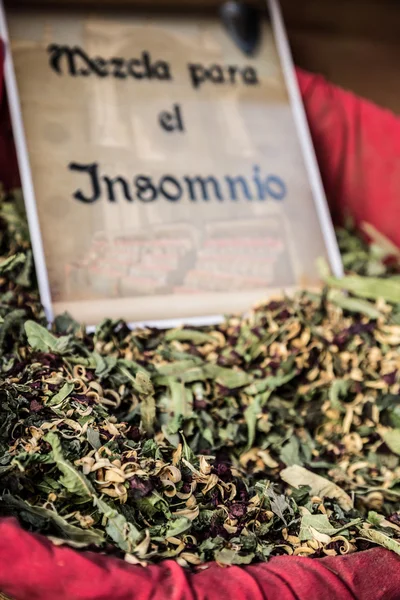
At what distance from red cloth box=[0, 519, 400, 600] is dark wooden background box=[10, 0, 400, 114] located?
1.18 m

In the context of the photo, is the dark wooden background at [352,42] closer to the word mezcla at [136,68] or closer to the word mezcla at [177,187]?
the word mezcla at [136,68]

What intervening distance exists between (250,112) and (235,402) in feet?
1.84

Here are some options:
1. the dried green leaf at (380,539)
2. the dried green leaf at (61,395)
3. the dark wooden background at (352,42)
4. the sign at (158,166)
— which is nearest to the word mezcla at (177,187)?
the sign at (158,166)

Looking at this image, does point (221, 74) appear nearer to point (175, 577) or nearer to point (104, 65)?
point (104, 65)

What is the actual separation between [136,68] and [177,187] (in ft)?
0.77

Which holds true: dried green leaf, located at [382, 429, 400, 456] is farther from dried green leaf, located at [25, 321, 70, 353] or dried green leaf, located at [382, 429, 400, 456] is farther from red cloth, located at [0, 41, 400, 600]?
dried green leaf, located at [25, 321, 70, 353]

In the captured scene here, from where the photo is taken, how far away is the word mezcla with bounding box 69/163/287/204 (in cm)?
108

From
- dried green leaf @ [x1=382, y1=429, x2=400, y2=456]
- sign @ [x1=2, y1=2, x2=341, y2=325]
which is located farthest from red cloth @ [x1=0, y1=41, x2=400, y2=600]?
sign @ [x1=2, y1=2, x2=341, y2=325]

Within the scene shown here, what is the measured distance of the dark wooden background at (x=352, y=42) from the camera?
1.54 metres

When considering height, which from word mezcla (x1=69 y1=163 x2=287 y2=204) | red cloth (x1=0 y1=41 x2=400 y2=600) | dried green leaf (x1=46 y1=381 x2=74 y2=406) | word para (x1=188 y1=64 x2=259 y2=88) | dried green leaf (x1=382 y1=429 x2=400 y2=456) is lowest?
dried green leaf (x1=382 y1=429 x2=400 y2=456)

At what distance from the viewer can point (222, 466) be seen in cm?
76

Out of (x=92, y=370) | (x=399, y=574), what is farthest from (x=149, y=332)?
(x=399, y=574)

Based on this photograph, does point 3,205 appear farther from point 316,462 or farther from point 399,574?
point 399,574

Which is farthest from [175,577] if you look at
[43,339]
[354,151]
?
[354,151]
